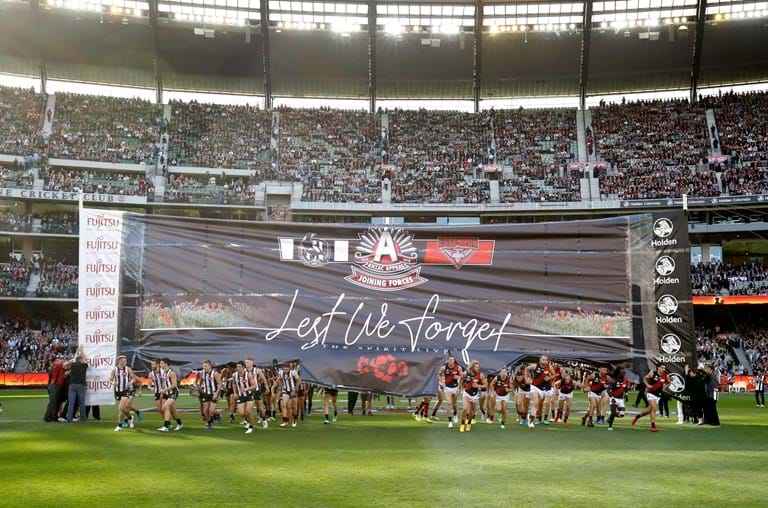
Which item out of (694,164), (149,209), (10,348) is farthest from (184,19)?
(694,164)

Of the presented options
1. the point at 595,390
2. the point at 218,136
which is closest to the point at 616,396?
the point at 595,390

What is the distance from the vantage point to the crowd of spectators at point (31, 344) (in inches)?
1687

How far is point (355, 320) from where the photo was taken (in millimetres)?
17969

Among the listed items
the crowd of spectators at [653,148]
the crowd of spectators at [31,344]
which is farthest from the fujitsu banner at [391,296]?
the crowd of spectators at [653,148]

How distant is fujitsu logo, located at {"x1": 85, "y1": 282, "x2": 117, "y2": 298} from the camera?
17984 mm

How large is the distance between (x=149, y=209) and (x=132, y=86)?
1185 cm

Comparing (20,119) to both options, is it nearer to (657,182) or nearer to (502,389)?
(657,182)

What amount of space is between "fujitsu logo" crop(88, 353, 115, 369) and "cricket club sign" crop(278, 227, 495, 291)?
15.3 ft

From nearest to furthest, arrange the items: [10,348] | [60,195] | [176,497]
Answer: [176,497]
[10,348]
[60,195]

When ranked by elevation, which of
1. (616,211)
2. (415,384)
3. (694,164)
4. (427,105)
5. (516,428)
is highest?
(427,105)

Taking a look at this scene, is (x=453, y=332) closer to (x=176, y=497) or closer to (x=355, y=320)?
(x=355, y=320)

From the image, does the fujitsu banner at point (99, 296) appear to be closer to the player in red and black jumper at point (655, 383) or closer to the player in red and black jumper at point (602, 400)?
the player in red and black jumper at point (602, 400)

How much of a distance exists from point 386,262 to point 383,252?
0.82 feet

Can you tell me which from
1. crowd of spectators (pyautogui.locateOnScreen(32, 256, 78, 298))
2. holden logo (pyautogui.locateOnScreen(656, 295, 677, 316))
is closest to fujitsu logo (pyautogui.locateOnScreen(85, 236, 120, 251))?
holden logo (pyautogui.locateOnScreen(656, 295, 677, 316))
